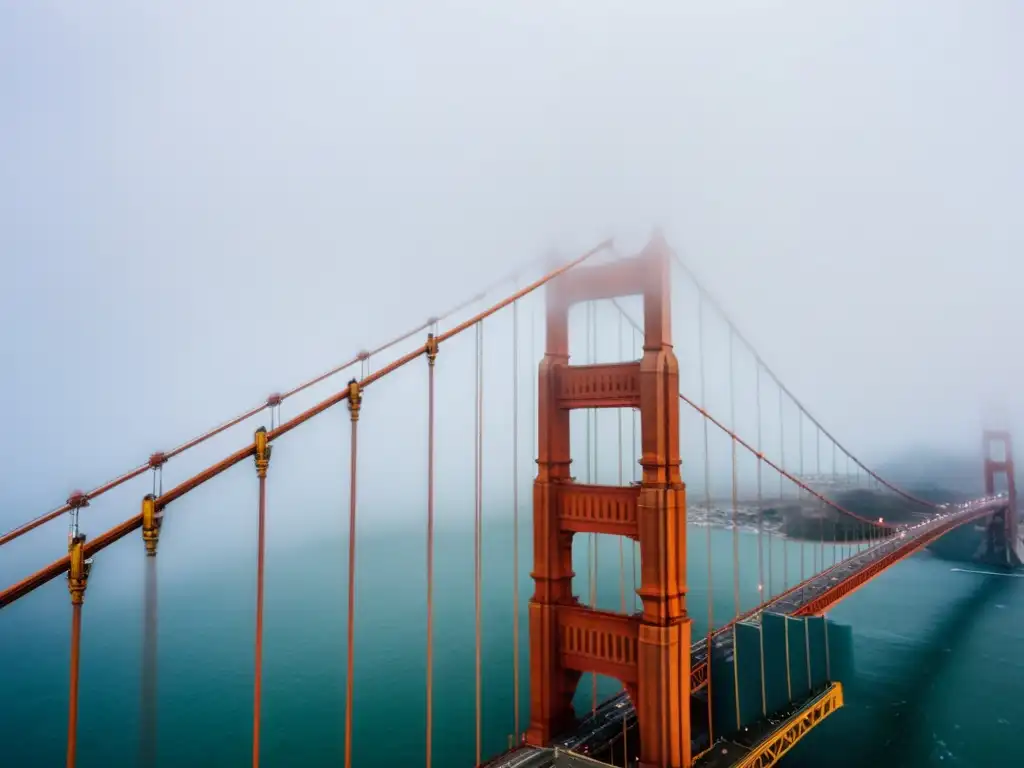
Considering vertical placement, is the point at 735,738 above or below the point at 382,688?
above

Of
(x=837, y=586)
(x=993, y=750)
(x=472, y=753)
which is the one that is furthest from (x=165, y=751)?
(x=993, y=750)

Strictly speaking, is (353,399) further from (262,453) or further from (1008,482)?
(1008,482)

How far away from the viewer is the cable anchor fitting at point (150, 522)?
4988 mm

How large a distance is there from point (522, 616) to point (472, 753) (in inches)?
703

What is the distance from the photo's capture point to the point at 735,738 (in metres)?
15.3

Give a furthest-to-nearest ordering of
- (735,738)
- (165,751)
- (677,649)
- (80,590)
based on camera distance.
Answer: (165,751) < (735,738) < (677,649) < (80,590)

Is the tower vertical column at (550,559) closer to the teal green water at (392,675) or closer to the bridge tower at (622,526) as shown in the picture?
the bridge tower at (622,526)

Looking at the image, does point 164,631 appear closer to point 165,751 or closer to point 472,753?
point 165,751

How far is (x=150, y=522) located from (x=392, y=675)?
28.2m

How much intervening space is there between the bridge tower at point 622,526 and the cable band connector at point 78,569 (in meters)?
9.74

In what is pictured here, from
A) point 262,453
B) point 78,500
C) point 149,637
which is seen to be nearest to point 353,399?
point 262,453

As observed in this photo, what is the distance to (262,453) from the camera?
20.4 feet

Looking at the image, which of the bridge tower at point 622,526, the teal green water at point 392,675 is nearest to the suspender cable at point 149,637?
the bridge tower at point 622,526

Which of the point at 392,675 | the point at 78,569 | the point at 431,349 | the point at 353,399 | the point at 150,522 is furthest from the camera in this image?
the point at 392,675
